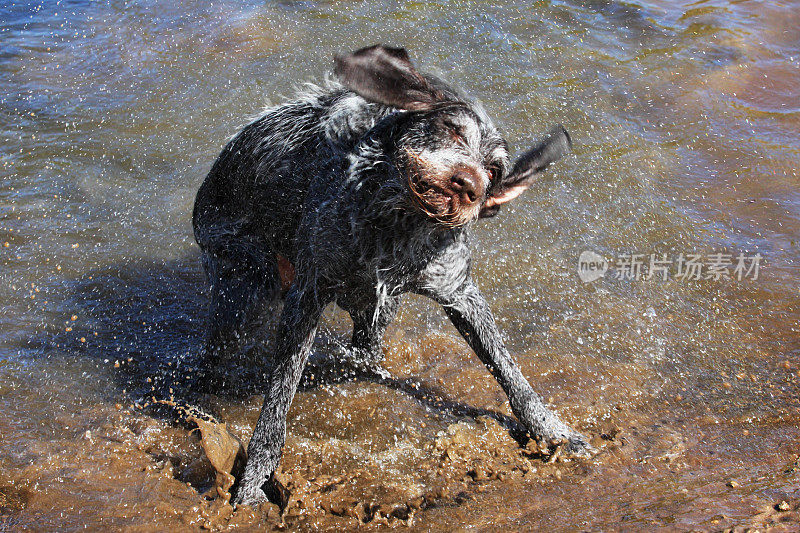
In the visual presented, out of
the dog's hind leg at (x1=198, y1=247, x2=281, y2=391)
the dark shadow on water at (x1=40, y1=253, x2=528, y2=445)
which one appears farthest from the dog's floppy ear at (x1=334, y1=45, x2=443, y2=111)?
the dark shadow on water at (x1=40, y1=253, x2=528, y2=445)

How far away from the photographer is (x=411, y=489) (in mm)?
3740

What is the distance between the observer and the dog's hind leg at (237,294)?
165 inches

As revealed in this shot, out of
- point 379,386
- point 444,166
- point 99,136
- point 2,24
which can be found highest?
point 444,166

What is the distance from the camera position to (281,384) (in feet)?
12.3

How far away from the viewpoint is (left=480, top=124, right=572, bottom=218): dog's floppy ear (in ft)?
10.0

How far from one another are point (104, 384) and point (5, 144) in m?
3.57

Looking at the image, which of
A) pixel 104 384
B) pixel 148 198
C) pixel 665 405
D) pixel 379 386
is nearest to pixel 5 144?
pixel 148 198

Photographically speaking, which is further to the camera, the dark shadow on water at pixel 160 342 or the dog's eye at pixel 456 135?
the dark shadow on water at pixel 160 342

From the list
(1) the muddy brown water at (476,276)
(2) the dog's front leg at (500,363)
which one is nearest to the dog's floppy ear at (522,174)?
(2) the dog's front leg at (500,363)

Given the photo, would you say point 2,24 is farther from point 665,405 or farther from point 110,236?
point 665,405
